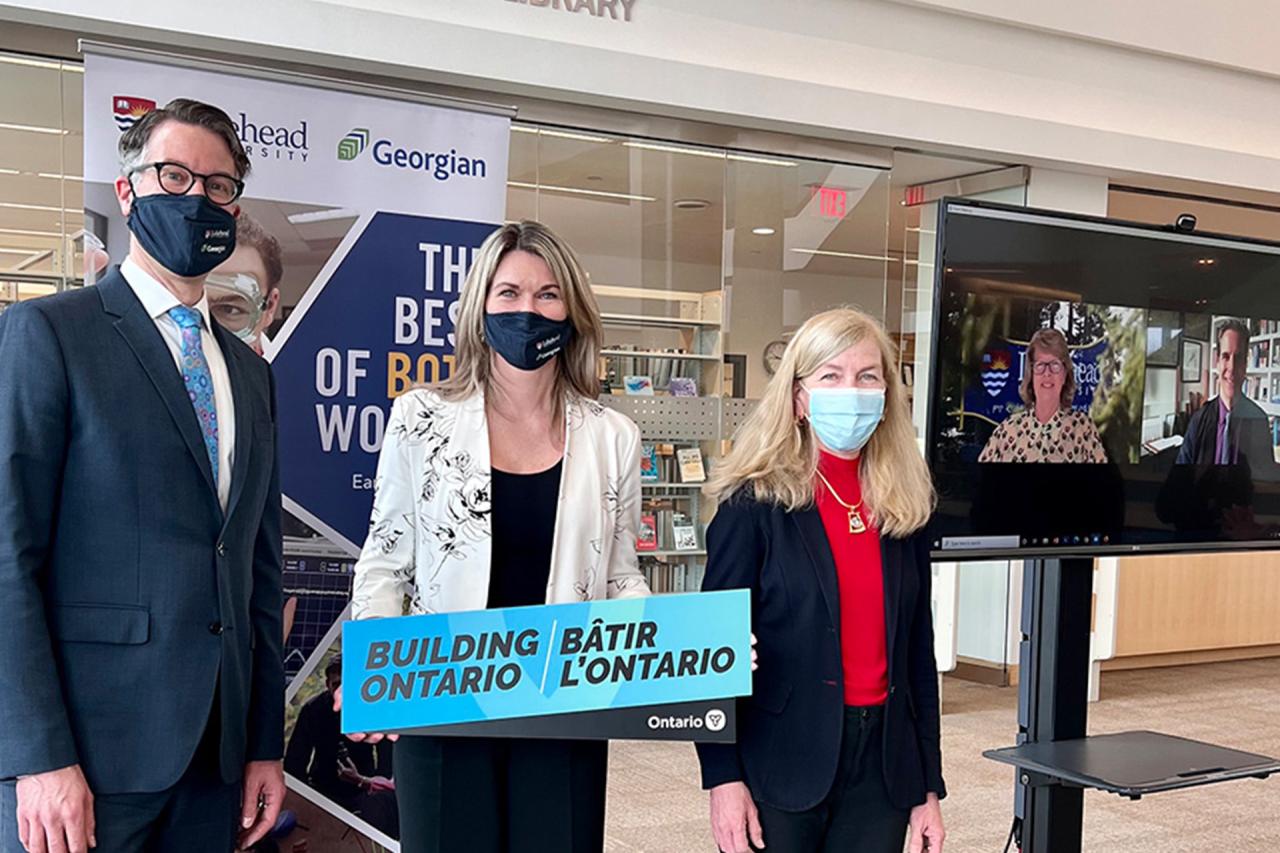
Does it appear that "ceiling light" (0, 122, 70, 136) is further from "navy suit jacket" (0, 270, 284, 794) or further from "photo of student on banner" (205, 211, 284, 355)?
"navy suit jacket" (0, 270, 284, 794)

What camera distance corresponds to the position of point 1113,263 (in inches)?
119

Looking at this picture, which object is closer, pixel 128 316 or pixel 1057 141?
Answer: pixel 128 316

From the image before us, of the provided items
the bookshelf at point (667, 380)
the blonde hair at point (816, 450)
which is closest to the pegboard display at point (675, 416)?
the bookshelf at point (667, 380)

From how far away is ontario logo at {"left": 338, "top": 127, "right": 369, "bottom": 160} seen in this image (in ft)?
11.9

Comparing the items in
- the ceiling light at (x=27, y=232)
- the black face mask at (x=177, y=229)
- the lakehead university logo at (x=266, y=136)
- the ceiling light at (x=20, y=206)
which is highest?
the lakehead university logo at (x=266, y=136)

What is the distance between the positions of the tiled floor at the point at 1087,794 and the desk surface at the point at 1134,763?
189 centimetres

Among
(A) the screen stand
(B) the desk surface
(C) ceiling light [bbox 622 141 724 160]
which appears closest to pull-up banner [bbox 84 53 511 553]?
(A) the screen stand

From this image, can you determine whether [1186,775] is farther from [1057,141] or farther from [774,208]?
[1057,141]

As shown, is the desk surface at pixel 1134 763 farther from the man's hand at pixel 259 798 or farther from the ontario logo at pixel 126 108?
the ontario logo at pixel 126 108

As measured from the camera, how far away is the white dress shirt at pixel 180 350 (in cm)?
197

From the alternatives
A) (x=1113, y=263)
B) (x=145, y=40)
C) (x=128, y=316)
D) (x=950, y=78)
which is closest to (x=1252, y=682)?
(x=950, y=78)

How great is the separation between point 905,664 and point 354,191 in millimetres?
2238

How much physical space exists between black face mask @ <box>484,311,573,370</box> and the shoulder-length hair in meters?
1.28

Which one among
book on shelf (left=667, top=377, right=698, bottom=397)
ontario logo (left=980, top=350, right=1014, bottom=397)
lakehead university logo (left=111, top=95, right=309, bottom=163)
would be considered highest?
lakehead university logo (left=111, top=95, right=309, bottom=163)
